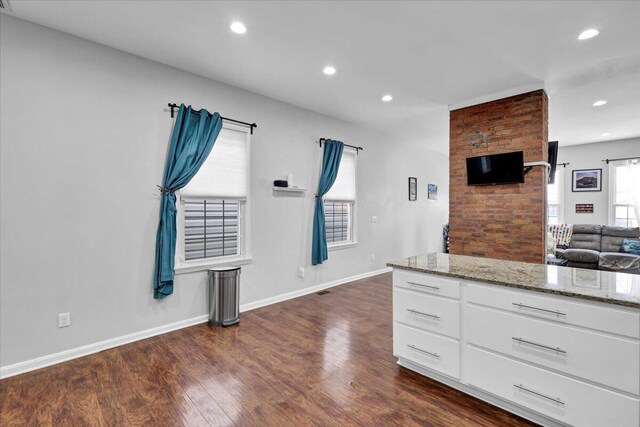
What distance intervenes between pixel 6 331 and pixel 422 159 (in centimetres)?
765

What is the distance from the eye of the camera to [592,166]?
281 inches

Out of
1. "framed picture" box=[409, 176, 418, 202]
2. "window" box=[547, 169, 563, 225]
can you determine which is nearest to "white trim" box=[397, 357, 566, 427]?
"framed picture" box=[409, 176, 418, 202]

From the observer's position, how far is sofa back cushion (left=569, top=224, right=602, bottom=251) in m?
6.09

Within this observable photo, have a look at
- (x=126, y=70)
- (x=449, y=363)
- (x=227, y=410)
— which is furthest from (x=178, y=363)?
(x=126, y=70)

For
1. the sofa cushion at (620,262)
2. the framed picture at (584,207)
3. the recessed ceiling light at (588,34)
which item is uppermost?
the recessed ceiling light at (588,34)

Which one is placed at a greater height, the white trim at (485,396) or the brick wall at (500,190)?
the brick wall at (500,190)

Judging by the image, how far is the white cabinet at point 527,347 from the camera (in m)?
1.56

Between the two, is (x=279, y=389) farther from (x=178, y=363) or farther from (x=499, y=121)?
(x=499, y=121)

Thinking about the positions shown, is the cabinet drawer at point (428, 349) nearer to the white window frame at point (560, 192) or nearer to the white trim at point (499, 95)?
the white trim at point (499, 95)

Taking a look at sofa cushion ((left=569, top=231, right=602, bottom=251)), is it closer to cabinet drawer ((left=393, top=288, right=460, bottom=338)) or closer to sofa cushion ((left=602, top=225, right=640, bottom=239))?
sofa cushion ((left=602, top=225, right=640, bottom=239))

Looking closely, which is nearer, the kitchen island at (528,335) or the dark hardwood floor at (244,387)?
the kitchen island at (528,335)

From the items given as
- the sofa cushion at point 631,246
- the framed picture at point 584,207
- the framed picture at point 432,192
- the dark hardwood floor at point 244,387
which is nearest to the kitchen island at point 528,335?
the dark hardwood floor at point 244,387

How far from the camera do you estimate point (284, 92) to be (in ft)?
13.6

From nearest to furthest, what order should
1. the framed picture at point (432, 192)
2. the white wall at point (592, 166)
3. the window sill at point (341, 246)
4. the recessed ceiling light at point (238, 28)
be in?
the recessed ceiling light at point (238, 28) < the window sill at point (341, 246) < the white wall at point (592, 166) < the framed picture at point (432, 192)
